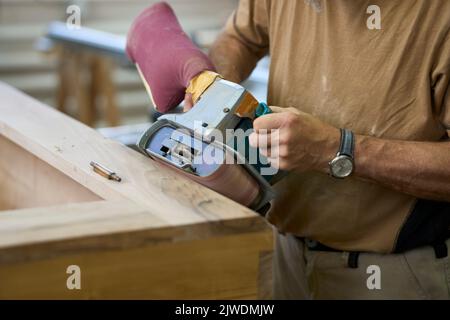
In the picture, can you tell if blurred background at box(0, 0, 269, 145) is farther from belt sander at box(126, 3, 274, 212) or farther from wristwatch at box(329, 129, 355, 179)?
wristwatch at box(329, 129, 355, 179)

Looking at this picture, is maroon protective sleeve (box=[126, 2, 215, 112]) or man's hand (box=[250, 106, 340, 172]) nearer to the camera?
man's hand (box=[250, 106, 340, 172])

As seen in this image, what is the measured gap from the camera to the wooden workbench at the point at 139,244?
3.73 feet

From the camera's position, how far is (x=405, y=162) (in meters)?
1.58

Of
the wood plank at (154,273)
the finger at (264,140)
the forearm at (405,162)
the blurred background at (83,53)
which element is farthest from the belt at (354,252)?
the blurred background at (83,53)

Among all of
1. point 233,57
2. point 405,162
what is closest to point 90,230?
point 405,162

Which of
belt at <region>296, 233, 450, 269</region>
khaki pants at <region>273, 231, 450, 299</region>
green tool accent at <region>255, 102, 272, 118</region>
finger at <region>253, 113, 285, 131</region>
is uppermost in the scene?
green tool accent at <region>255, 102, 272, 118</region>

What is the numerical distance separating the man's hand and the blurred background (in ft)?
10.5

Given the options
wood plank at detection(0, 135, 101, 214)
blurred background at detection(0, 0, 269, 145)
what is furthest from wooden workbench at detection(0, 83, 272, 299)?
blurred background at detection(0, 0, 269, 145)

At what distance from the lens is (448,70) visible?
157 centimetres

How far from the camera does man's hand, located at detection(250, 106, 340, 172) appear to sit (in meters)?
1.51

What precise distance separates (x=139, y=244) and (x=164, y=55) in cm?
74

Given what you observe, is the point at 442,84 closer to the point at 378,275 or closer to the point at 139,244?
the point at 378,275

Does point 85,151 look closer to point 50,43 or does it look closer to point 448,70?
point 448,70
